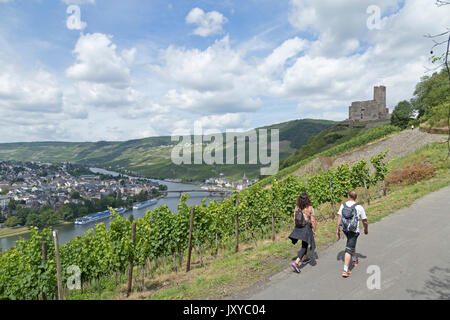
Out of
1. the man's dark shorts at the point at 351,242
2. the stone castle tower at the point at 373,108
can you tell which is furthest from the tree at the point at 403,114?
the man's dark shorts at the point at 351,242

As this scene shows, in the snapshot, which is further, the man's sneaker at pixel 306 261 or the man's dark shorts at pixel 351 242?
the man's sneaker at pixel 306 261

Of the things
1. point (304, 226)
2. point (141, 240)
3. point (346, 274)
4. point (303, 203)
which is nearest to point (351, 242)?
point (346, 274)

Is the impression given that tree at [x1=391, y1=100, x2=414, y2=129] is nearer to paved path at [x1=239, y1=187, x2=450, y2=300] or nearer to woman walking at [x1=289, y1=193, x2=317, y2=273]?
paved path at [x1=239, y1=187, x2=450, y2=300]

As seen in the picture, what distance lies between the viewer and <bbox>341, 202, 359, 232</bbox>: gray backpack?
604cm

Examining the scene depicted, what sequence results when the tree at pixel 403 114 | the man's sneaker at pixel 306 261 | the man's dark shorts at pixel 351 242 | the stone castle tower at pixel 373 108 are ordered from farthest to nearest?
the stone castle tower at pixel 373 108 → the tree at pixel 403 114 → the man's sneaker at pixel 306 261 → the man's dark shorts at pixel 351 242

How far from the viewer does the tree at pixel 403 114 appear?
60875 millimetres

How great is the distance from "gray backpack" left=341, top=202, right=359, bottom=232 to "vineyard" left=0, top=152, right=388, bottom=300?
5.26 metres

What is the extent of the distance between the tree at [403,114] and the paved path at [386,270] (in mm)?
62795

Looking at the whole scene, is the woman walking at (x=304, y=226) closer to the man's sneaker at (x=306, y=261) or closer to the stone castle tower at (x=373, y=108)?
the man's sneaker at (x=306, y=261)

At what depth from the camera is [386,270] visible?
19.6 ft

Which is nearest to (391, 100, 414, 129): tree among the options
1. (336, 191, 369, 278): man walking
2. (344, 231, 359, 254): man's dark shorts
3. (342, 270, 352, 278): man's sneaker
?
(336, 191, 369, 278): man walking

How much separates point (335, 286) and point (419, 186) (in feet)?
41.1

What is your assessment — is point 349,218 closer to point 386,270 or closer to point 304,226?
point 304,226

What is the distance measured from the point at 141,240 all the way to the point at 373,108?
380 ft
